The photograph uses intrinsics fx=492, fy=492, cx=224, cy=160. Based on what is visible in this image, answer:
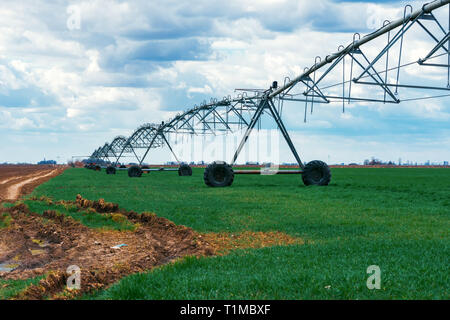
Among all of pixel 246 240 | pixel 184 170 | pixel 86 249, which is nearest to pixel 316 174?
pixel 246 240

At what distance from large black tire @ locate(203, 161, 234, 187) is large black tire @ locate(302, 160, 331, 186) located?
3622mm

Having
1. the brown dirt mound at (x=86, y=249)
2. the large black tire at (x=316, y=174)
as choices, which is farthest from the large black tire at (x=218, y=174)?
the brown dirt mound at (x=86, y=249)

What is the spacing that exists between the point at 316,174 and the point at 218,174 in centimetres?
473

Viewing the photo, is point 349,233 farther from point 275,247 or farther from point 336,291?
point 336,291

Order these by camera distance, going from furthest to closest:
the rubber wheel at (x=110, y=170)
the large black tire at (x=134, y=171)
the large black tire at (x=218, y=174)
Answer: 1. the rubber wheel at (x=110, y=170)
2. the large black tire at (x=134, y=171)
3. the large black tire at (x=218, y=174)

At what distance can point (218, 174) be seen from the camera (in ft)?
75.8

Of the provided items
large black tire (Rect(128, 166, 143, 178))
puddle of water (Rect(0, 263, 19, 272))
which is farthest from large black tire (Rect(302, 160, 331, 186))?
large black tire (Rect(128, 166, 143, 178))

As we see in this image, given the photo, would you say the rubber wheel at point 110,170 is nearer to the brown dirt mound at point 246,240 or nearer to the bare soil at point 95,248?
the bare soil at point 95,248

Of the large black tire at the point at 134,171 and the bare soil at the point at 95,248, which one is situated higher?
the large black tire at the point at 134,171

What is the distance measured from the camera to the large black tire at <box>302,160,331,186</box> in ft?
76.8

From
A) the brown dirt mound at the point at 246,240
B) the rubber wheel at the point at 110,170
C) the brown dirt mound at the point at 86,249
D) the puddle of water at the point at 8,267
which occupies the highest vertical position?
the rubber wheel at the point at 110,170

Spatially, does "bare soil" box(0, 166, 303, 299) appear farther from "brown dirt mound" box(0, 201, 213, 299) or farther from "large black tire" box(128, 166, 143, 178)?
"large black tire" box(128, 166, 143, 178)

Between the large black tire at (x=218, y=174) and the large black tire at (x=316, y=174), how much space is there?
11.9ft

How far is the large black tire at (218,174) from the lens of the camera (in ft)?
74.7
